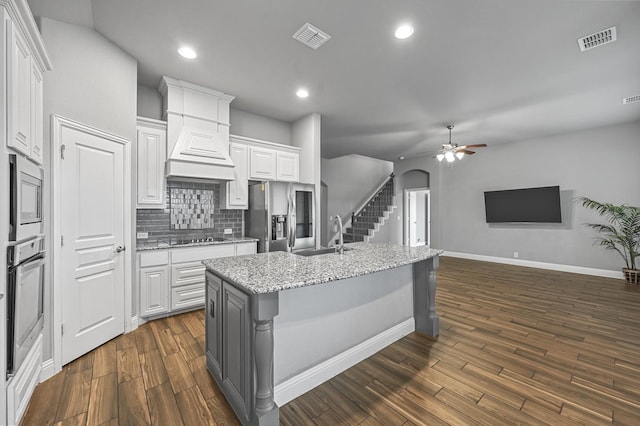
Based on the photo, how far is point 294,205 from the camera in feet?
13.7

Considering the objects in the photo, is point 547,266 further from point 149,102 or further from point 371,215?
point 149,102

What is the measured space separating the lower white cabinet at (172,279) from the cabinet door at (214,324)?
1.19 m

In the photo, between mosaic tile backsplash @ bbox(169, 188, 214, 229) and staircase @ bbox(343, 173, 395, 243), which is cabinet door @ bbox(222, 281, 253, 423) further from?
staircase @ bbox(343, 173, 395, 243)

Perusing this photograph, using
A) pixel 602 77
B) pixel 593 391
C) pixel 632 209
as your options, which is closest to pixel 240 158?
pixel 593 391

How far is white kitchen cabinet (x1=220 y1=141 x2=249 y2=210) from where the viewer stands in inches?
159

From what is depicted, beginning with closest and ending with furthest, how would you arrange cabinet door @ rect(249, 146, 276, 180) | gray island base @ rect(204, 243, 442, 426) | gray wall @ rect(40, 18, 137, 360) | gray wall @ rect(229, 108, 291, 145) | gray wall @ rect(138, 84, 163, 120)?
gray island base @ rect(204, 243, 442, 426) → gray wall @ rect(40, 18, 137, 360) → gray wall @ rect(138, 84, 163, 120) → cabinet door @ rect(249, 146, 276, 180) → gray wall @ rect(229, 108, 291, 145)

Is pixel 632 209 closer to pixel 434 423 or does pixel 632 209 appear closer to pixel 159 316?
pixel 434 423

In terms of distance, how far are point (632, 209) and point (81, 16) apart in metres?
8.37

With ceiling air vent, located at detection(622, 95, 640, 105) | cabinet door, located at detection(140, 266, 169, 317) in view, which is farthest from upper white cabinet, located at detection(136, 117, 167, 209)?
ceiling air vent, located at detection(622, 95, 640, 105)

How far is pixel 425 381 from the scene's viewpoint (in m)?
2.11

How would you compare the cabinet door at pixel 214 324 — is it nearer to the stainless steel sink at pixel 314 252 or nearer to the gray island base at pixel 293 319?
the gray island base at pixel 293 319

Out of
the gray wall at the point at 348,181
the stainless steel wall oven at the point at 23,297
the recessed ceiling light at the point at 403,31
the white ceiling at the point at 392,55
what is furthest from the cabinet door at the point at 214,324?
the gray wall at the point at 348,181

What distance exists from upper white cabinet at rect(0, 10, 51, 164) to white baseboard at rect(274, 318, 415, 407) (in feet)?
7.16

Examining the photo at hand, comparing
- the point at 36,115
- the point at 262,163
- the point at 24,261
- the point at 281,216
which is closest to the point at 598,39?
the point at 281,216
